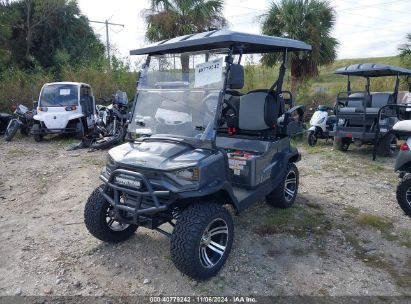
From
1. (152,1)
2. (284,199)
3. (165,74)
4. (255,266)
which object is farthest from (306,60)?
(255,266)

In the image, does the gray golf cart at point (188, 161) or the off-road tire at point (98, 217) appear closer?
the gray golf cart at point (188, 161)

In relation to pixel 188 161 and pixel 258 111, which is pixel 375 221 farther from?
pixel 188 161

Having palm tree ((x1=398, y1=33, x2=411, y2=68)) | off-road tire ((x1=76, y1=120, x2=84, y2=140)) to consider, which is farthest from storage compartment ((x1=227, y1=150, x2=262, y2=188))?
palm tree ((x1=398, y1=33, x2=411, y2=68))

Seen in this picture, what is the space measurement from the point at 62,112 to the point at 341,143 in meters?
7.40

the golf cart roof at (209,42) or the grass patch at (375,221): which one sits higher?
the golf cart roof at (209,42)

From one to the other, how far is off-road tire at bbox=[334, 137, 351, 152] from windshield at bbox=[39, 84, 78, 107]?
705 cm

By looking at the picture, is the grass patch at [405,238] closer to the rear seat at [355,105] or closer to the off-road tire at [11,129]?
the rear seat at [355,105]

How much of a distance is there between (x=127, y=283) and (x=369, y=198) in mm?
3734

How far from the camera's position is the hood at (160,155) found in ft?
9.76

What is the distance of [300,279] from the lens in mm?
3184

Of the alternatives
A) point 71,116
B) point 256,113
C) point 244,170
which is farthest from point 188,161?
point 71,116

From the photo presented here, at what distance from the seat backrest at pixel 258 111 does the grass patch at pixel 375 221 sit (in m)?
1.58

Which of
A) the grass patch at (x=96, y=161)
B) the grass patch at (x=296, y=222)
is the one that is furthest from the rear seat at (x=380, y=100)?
the grass patch at (x=96, y=161)

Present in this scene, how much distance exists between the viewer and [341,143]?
855 centimetres
